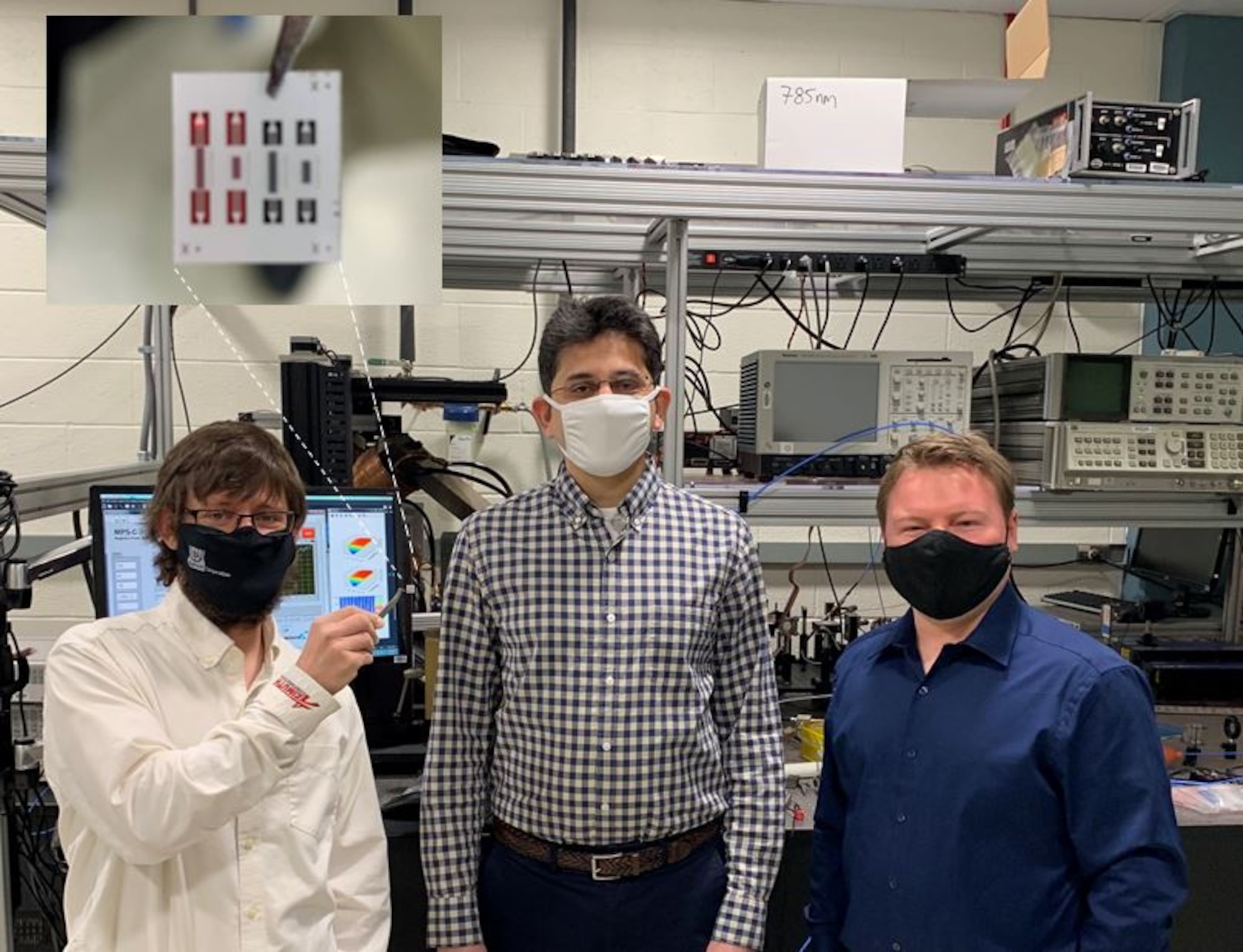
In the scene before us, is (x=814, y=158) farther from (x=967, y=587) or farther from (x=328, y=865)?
(x=328, y=865)

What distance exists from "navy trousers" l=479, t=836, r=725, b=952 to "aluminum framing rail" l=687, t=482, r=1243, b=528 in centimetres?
76

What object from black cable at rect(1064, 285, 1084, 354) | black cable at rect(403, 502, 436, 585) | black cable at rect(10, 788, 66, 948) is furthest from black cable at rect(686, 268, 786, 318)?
black cable at rect(10, 788, 66, 948)

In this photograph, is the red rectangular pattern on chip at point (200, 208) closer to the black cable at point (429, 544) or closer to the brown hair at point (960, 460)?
the brown hair at point (960, 460)

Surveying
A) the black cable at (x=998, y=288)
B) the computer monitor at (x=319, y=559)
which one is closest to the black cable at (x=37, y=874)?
the computer monitor at (x=319, y=559)

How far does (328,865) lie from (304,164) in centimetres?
85

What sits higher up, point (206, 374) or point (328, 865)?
point (206, 374)

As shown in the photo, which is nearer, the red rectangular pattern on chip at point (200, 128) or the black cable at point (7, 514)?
the red rectangular pattern on chip at point (200, 128)

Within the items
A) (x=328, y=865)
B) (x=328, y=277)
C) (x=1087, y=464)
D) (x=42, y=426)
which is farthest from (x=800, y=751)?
(x=42, y=426)

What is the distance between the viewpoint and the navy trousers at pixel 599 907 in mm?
1230

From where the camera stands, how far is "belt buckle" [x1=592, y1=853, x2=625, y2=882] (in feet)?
4.05

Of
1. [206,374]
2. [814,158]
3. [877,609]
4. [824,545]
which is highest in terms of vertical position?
[814,158]

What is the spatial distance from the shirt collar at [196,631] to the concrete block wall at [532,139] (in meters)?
1.95

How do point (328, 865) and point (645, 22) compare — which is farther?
point (645, 22)

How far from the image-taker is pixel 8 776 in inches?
51.1
